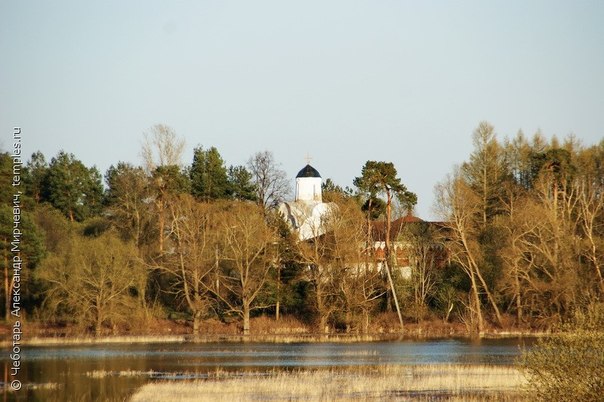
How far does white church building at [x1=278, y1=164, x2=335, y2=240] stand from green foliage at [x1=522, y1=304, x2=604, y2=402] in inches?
1730

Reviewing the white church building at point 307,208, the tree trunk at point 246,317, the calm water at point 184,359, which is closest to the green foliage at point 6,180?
the calm water at point 184,359

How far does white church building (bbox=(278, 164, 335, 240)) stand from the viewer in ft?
232

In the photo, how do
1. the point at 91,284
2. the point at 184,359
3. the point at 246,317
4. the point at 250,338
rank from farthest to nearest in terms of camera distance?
the point at 246,317 → the point at 250,338 → the point at 91,284 → the point at 184,359

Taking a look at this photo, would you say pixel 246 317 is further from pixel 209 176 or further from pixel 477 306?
pixel 209 176

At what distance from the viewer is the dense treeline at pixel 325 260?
6322 cm

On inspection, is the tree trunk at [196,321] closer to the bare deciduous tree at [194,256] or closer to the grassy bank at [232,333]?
the bare deciduous tree at [194,256]

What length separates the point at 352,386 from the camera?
Answer: 34.8 metres

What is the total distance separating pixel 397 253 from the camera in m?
74.2

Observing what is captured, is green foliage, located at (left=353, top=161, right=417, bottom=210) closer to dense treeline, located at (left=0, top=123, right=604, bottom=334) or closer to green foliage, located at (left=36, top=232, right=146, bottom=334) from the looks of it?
dense treeline, located at (left=0, top=123, right=604, bottom=334)

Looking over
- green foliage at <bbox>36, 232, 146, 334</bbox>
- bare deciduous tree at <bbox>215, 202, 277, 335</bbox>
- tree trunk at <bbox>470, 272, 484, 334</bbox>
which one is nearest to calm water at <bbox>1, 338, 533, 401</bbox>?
tree trunk at <bbox>470, 272, 484, 334</bbox>

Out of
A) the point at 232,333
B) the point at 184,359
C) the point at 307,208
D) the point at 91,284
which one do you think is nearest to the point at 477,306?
the point at 232,333

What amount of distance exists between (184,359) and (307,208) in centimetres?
3086

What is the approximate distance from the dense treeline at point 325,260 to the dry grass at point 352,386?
24.1 metres

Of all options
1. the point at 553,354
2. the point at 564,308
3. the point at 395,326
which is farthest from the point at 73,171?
the point at 553,354
